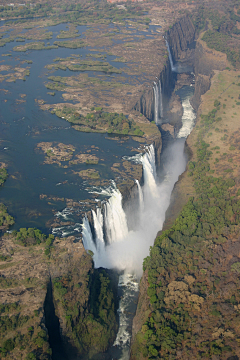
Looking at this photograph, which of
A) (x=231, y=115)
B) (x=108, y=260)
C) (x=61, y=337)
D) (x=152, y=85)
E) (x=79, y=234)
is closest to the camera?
(x=61, y=337)

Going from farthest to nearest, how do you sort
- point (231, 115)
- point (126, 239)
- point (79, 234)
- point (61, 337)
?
point (231, 115)
point (126, 239)
point (79, 234)
point (61, 337)

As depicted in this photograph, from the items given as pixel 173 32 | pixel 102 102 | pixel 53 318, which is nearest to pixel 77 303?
pixel 53 318

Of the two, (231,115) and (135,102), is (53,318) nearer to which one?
(135,102)

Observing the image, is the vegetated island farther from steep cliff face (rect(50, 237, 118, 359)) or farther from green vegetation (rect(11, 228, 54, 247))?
→ green vegetation (rect(11, 228, 54, 247))

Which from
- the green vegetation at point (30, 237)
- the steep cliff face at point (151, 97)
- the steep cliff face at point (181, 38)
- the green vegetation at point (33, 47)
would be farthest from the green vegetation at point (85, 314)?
the steep cliff face at point (181, 38)

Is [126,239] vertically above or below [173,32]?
below

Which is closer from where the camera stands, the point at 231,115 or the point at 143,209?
the point at 143,209
